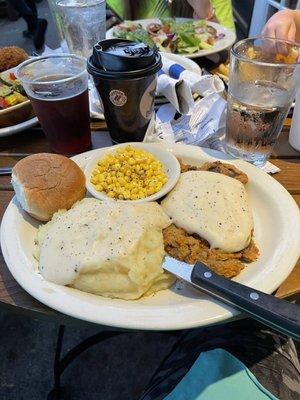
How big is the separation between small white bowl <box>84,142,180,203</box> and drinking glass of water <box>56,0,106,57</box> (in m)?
0.82

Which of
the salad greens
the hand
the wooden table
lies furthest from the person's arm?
the hand

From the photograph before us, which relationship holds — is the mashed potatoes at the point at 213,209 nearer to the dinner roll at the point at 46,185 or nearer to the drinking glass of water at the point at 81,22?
the dinner roll at the point at 46,185

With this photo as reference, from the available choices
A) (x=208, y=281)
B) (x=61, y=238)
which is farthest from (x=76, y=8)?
(x=208, y=281)

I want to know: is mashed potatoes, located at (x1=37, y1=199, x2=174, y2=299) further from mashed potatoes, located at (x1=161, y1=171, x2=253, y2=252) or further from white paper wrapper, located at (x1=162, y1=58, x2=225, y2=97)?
white paper wrapper, located at (x1=162, y1=58, x2=225, y2=97)

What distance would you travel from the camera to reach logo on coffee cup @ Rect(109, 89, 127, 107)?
1.12m

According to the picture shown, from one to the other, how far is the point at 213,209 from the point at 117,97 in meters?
0.48

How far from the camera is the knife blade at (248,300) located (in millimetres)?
693

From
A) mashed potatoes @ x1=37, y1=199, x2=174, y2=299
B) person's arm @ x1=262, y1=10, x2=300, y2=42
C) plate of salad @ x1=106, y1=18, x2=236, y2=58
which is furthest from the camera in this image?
plate of salad @ x1=106, y1=18, x2=236, y2=58

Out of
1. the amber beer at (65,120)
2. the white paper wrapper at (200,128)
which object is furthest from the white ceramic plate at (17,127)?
the white paper wrapper at (200,128)

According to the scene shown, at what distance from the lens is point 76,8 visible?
1.61 m

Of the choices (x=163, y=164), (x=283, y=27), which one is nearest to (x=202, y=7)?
(x=283, y=27)

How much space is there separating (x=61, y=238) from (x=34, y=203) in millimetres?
145

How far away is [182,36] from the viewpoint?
1877 millimetres

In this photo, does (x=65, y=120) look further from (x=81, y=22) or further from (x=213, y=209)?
(x=81, y=22)
